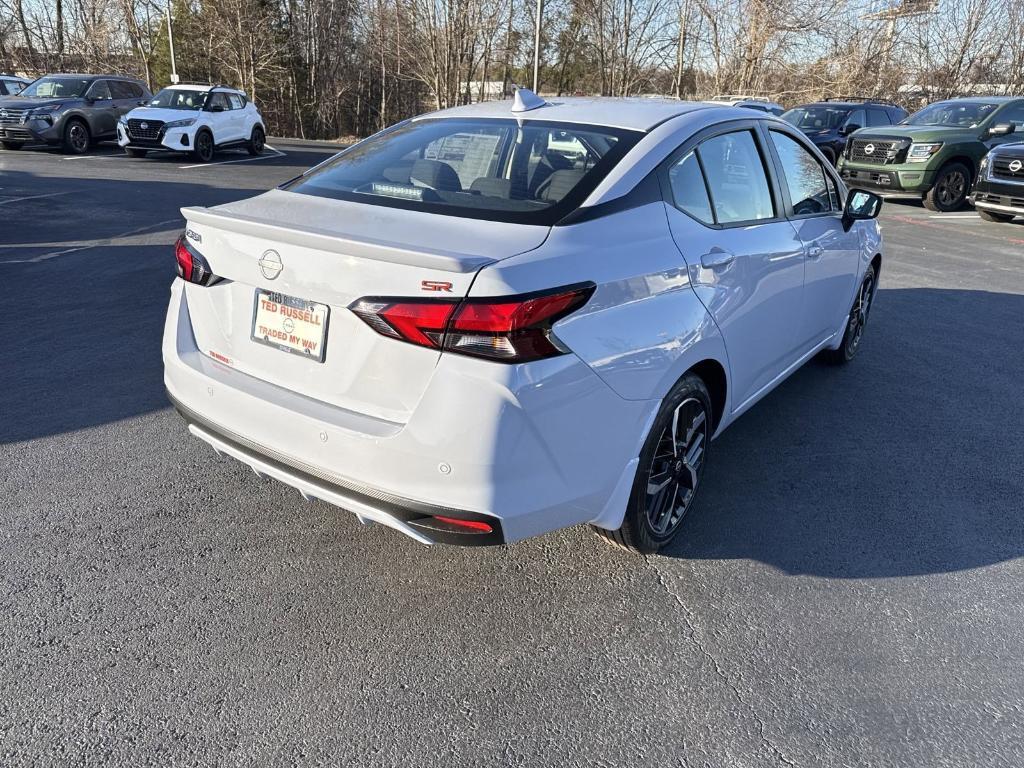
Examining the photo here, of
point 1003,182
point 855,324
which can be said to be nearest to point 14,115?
point 855,324

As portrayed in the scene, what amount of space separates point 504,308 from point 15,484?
2607 millimetres

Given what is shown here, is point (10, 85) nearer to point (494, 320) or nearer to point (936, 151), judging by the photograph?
point (936, 151)

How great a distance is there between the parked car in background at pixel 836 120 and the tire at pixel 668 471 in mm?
16036

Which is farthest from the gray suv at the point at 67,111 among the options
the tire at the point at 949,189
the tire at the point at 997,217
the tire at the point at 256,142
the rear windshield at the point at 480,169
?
the tire at the point at 997,217

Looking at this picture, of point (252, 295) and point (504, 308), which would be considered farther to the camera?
point (252, 295)

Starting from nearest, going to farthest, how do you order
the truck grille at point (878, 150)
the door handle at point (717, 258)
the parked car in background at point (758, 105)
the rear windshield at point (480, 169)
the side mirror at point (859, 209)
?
the rear windshield at point (480, 169) < the door handle at point (717, 258) < the parked car in background at point (758, 105) < the side mirror at point (859, 209) < the truck grille at point (878, 150)

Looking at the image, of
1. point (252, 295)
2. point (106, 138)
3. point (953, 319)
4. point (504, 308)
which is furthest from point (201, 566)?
point (106, 138)

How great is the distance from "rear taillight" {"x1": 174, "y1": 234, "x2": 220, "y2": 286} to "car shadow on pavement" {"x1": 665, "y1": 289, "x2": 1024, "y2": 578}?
82.4 inches

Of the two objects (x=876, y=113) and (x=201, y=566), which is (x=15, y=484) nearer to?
(x=201, y=566)

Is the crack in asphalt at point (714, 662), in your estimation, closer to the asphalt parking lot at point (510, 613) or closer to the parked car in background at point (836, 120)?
the asphalt parking lot at point (510, 613)

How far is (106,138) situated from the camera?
61.5 feet

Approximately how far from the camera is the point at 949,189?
48.0ft

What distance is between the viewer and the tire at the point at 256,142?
19.8m

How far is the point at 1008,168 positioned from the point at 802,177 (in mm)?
10394
